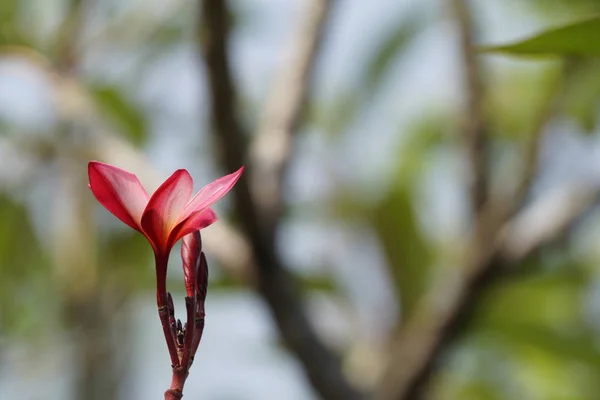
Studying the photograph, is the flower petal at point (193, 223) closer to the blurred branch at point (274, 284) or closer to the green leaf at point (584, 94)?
the blurred branch at point (274, 284)

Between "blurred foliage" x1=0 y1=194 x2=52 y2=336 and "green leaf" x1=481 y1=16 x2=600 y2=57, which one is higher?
"blurred foliage" x1=0 y1=194 x2=52 y2=336

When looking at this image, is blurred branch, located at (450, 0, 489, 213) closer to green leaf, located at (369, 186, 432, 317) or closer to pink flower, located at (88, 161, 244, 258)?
green leaf, located at (369, 186, 432, 317)

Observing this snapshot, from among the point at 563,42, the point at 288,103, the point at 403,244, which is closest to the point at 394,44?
the point at 403,244

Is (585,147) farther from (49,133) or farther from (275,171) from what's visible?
(49,133)

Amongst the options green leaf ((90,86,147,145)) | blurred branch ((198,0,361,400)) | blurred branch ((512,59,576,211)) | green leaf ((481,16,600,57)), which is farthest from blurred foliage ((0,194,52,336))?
green leaf ((481,16,600,57))

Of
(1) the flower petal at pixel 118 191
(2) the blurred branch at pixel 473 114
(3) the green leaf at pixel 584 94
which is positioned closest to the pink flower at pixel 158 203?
(1) the flower petal at pixel 118 191

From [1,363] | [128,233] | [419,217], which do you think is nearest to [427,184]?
[419,217]

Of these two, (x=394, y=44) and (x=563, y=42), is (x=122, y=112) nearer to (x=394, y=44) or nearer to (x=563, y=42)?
(x=394, y=44)
